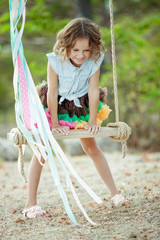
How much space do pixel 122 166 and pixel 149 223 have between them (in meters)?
2.73

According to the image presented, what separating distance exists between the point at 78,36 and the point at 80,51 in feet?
0.35

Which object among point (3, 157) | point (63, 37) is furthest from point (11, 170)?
point (63, 37)

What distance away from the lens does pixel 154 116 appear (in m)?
6.89

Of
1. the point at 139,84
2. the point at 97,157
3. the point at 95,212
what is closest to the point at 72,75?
the point at 97,157

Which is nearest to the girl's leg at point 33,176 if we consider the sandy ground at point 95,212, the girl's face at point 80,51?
the sandy ground at point 95,212

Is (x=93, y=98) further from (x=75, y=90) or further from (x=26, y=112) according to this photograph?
(x=26, y=112)

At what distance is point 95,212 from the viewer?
103 inches

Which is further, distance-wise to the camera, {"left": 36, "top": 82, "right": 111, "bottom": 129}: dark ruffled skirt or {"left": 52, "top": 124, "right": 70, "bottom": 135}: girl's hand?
{"left": 36, "top": 82, "right": 111, "bottom": 129}: dark ruffled skirt

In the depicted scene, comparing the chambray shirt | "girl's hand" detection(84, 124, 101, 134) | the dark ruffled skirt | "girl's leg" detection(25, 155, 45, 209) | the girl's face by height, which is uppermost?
the girl's face

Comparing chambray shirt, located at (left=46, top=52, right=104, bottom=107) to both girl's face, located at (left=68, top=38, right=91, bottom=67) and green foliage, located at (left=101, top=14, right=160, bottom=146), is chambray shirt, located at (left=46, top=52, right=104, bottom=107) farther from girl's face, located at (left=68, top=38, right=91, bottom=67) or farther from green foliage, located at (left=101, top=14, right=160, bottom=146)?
green foliage, located at (left=101, top=14, right=160, bottom=146)

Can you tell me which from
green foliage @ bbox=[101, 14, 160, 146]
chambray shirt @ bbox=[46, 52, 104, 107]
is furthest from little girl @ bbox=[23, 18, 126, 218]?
green foliage @ bbox=[101, 14, 160, 146]

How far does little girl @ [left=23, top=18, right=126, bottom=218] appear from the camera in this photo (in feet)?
7.98

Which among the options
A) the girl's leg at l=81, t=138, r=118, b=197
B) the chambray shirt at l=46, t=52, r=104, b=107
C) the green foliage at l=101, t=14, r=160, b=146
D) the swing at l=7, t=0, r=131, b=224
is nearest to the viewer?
the swing at l=7, t=0, r=131, b=224

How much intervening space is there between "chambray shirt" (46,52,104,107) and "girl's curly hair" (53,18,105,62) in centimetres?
5
